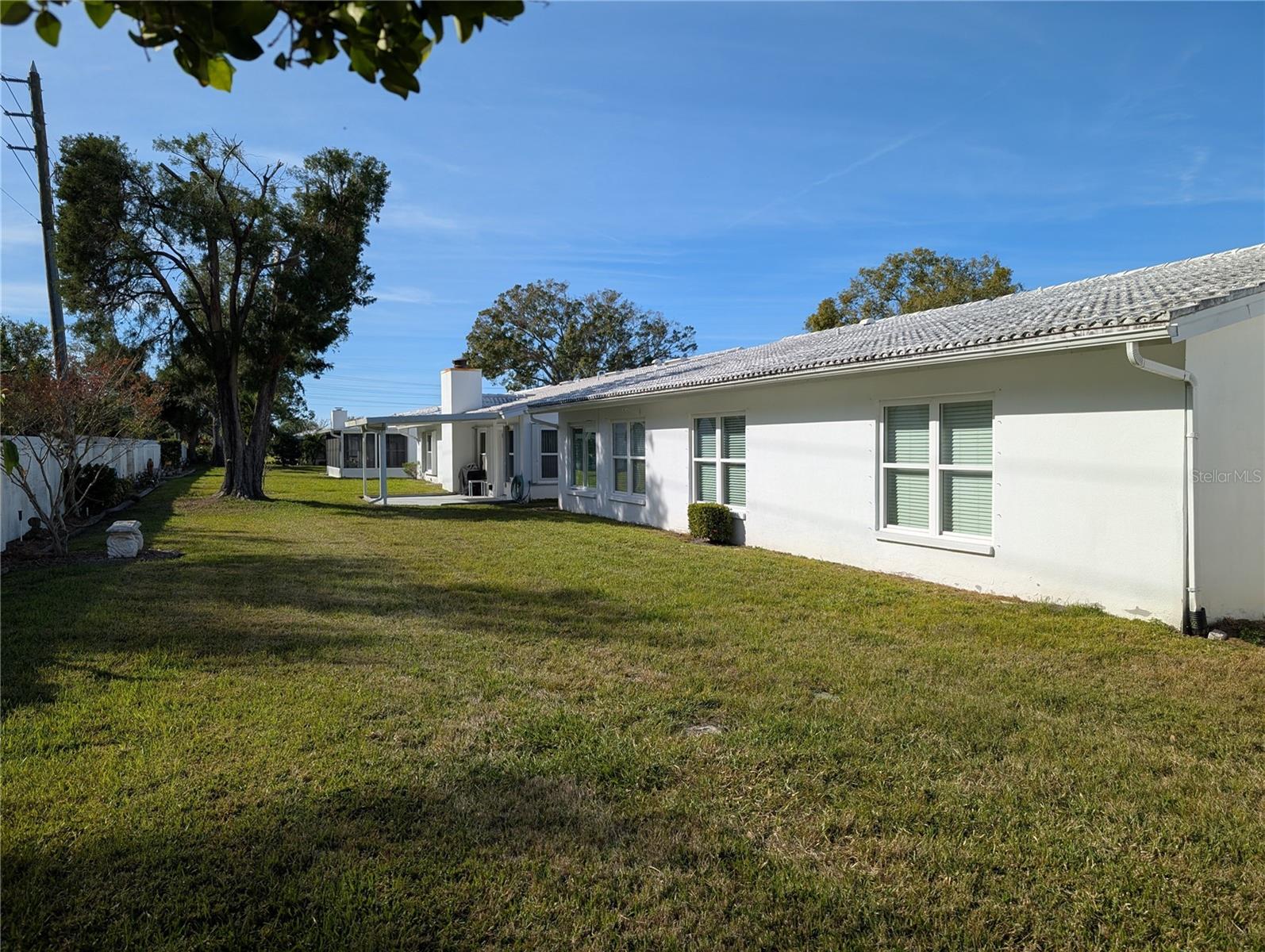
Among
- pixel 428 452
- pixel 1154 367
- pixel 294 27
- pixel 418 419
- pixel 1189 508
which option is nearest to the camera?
pixel 294 27

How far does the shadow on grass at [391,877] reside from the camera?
8.43 ft

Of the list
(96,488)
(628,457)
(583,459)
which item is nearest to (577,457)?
(583,459)

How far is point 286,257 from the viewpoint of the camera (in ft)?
62.8

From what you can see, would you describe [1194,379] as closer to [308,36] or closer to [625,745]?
[625,745]

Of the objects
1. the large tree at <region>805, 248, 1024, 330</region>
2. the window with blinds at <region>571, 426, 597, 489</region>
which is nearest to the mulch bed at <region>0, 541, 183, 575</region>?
the window with blinds at <region>571, 426, 597, 489</region>

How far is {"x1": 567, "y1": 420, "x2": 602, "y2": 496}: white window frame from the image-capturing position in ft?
57.1

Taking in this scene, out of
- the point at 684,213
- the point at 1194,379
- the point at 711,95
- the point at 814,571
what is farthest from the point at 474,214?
the point at 1194,379

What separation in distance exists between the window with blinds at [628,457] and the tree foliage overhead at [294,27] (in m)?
13.6

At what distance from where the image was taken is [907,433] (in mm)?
9234

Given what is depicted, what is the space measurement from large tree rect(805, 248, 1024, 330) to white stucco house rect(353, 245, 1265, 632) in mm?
22553

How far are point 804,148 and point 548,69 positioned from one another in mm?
8537

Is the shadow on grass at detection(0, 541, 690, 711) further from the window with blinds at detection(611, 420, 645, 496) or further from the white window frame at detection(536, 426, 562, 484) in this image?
the white window frame at detection(536, 426, 562, 484)

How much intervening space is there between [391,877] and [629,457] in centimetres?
1325

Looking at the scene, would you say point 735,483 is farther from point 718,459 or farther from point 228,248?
point 228,248
